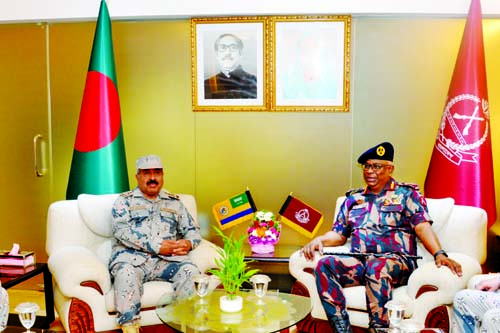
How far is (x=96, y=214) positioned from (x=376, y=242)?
5.61 feet

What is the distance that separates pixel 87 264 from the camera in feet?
9.43

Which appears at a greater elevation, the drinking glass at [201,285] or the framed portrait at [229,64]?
the framed portrait at [229,64]

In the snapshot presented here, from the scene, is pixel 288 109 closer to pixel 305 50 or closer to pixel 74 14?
pixel 305 50

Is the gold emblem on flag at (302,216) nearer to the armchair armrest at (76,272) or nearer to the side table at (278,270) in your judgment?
the side table at (278,270)

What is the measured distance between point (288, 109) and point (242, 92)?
39 centimetres

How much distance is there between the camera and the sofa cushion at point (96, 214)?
325 cm

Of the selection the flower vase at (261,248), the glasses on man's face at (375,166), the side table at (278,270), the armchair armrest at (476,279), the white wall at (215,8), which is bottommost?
the side table at (278,270)

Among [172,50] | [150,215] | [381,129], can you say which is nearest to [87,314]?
[150,215]

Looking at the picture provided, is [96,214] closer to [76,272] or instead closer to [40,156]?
[76,272]

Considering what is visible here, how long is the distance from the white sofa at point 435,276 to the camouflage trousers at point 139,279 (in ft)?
2.09

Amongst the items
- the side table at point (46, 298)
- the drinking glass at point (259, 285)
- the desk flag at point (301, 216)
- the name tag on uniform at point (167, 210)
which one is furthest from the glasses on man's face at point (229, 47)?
the drinking glass at point (259, 285)

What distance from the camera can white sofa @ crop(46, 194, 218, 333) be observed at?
2.78m

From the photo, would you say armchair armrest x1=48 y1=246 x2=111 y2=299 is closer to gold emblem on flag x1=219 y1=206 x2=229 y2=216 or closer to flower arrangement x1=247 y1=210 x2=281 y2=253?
flower arrangement x1=247 y1=210 x2=281 y2=253

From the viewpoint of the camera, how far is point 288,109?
4113mm
